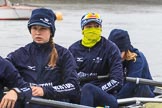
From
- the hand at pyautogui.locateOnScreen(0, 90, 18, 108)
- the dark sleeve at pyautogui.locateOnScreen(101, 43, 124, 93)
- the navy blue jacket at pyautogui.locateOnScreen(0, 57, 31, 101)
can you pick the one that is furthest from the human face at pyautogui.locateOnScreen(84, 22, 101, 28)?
the hand at pyautogui.locateOnScreen(0, 90, 18, 108)

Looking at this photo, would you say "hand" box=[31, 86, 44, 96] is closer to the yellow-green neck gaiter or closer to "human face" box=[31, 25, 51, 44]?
"human face" box=[31, 25, 51, 44]

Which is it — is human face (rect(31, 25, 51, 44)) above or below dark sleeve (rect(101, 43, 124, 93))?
above

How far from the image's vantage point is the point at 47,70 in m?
4.33

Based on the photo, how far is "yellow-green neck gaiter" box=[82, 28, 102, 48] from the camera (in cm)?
554

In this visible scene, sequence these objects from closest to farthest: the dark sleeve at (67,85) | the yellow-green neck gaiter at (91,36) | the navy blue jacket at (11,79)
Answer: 1. the navy blue jacket at (11,79)
2. the dark sleeve at (67,85)
3. the yellow-green neck gaiter at (91,36)

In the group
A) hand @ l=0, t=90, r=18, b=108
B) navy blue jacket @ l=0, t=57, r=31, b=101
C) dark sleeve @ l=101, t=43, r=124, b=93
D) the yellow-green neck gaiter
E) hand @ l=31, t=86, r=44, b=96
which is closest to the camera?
hand @ l=0, t=90, r=18, b=108

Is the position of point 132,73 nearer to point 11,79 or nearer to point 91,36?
point 91,36

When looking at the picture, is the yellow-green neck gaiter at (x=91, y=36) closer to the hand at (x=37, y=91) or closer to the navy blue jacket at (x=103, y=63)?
the navy blue jacket at (x=103, y=63)

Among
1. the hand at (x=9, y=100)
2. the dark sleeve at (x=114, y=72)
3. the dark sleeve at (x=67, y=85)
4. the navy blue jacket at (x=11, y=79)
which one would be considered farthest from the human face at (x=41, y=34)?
the dark sleeve at (x=114, y=72)

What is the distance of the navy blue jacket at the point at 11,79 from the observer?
3855 millimetres

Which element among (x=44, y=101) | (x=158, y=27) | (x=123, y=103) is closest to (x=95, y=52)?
(x=123, y=103)

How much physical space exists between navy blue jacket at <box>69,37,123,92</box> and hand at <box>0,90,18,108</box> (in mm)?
1740

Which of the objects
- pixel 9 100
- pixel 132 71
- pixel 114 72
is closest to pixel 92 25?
pixel 114 72

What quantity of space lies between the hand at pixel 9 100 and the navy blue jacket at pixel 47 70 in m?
0.53
